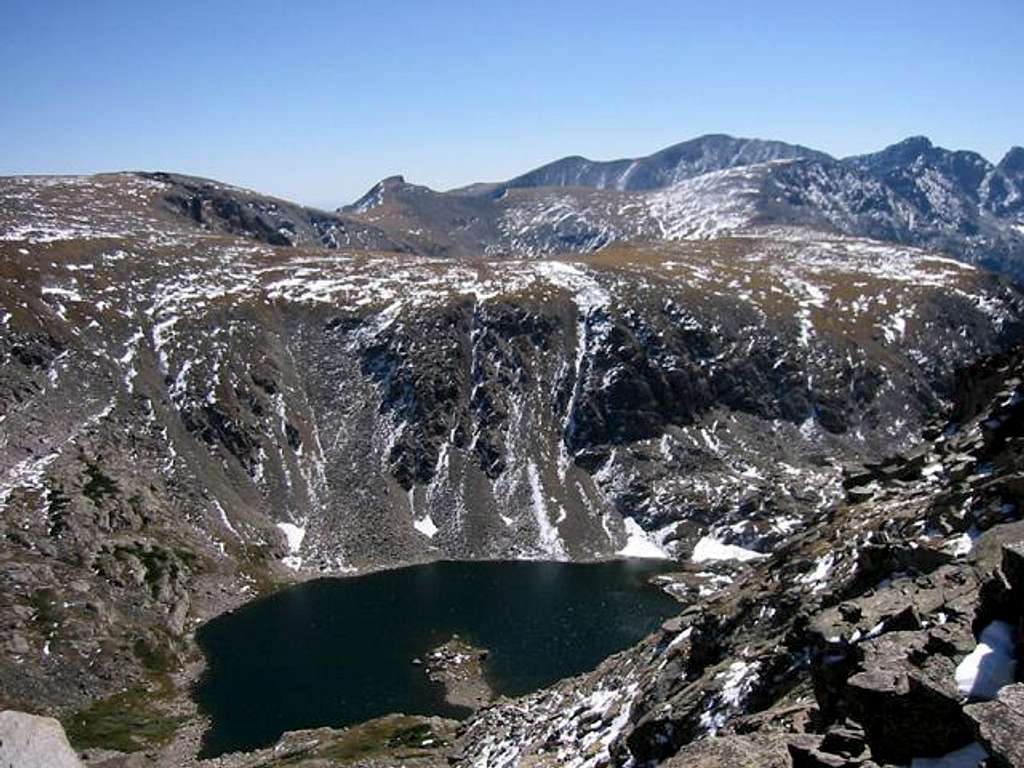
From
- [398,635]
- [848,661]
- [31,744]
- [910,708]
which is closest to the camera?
[31,744]

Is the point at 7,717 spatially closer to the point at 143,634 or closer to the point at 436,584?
the point at 143,634

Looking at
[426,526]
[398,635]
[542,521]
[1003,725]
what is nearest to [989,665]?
[1003,725]

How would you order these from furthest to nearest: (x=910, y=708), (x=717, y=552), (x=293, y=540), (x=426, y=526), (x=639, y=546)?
(x=426, y=526), (x=639, y=546), (x=717, y=552), (x=293, y=540), (x=910, y=708)

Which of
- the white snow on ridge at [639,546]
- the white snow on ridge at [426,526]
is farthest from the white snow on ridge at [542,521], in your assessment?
the white snow on ridge at [426,526]

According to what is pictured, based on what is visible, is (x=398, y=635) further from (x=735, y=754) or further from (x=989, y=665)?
(x=989, y=665)

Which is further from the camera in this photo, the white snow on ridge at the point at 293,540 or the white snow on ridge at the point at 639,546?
the white snow on ridge at the point at 639,546

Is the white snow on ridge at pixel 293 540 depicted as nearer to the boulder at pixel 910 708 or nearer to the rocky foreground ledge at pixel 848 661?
the rocky foreground ledge at pixel 848 661

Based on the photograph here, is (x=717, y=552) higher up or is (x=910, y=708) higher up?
(x=910, y=708)

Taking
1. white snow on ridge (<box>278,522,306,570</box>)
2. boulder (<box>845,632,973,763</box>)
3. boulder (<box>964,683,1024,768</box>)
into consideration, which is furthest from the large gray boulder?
white snow on ridge (<box>278,522,306,570</box>)
